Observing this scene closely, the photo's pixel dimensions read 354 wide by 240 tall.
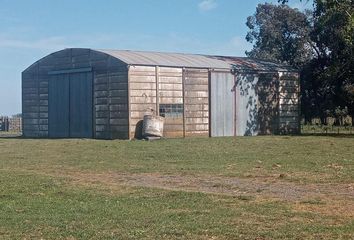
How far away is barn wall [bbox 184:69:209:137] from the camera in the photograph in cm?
4353

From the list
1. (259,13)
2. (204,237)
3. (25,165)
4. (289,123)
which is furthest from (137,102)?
(259,13)

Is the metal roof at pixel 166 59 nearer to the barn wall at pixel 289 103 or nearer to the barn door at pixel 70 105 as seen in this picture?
the barn door at pixel 70 105

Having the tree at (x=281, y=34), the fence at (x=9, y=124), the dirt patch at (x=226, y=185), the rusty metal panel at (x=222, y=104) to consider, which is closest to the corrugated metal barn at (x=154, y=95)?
the rusty metal panel at (x=222, y=104)

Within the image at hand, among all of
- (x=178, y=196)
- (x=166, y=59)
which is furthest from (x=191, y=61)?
(x=178, y=196)

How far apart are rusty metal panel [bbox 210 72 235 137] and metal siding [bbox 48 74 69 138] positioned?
32.0ft

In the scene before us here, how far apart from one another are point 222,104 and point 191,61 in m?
3.59

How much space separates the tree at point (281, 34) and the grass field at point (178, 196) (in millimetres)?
38076

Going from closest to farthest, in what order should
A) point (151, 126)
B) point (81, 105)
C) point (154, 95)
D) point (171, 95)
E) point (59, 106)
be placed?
point (151, 126) → point (154, 95) → point (171, 95) → point (81, 105) → point (59, 106)

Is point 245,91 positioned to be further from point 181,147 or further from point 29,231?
point 29,231

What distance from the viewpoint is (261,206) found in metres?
12.8

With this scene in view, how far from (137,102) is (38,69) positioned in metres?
10.4

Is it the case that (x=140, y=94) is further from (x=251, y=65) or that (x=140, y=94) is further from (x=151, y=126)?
(x=251, y=65)

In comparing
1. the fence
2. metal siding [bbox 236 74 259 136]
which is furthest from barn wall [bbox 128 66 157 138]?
the fence

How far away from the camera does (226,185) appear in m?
16.7
